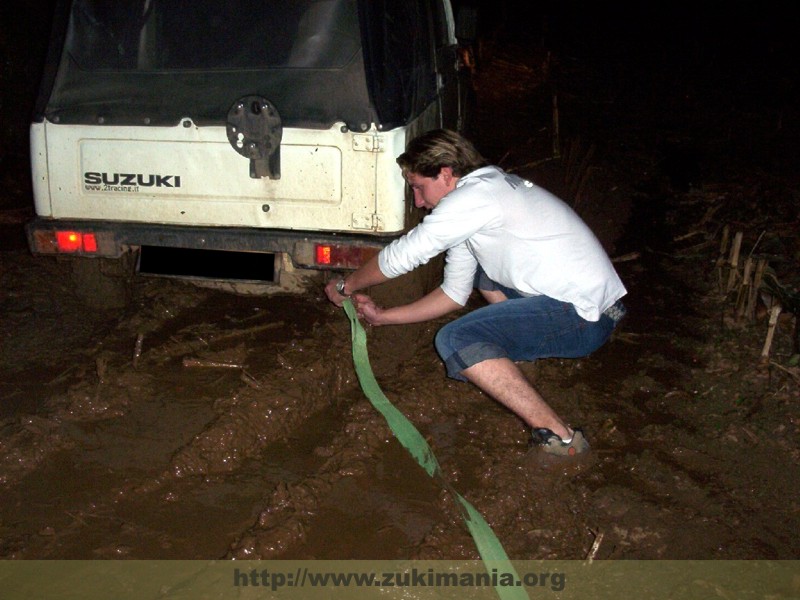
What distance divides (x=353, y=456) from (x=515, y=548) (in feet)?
3.06

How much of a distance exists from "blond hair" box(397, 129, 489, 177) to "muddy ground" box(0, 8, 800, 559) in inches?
49.3

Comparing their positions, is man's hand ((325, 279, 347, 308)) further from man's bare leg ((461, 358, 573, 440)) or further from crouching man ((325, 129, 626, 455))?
man's bare leg ((461, 358, 573, 440))

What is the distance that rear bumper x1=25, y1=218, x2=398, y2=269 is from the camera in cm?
418

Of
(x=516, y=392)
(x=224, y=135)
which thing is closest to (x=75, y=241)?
(x=224, y=135)

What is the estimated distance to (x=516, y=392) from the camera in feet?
11.6

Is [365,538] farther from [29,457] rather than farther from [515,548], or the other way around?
[29,457]

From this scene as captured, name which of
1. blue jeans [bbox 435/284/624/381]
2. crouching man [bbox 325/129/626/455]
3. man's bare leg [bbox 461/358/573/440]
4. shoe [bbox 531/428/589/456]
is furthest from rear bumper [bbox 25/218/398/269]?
shoe [bbox 531/428/589/456]

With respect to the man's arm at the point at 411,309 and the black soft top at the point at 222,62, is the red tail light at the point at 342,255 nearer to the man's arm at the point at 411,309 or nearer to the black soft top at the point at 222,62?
the man's arm at the point at 411,309

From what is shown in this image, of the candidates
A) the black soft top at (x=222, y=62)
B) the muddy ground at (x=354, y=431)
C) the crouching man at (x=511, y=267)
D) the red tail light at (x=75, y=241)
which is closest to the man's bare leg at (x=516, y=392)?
the crouching man at (x=511, y=267)

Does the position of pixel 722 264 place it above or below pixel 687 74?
above

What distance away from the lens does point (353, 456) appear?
12.1 ft

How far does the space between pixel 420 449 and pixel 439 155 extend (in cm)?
138

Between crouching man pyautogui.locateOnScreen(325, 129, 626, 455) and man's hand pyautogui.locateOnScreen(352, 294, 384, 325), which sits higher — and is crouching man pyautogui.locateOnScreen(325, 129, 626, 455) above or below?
above

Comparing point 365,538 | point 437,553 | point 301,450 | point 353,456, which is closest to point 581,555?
point 437,553
